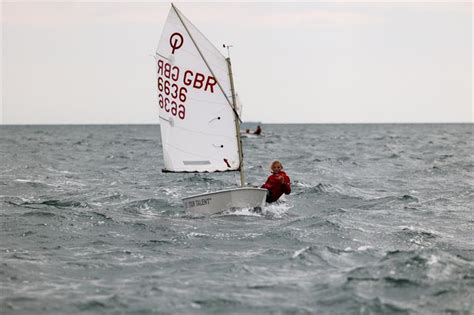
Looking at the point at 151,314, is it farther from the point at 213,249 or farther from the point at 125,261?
the point at 213,249

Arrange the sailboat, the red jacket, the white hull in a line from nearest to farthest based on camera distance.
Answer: the white hull, the sailboat, the red jacket

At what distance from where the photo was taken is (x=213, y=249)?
51.0 ft

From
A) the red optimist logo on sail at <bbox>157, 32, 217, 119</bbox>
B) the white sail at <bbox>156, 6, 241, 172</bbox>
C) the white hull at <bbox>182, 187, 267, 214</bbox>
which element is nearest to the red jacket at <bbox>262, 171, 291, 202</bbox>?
the white hull at <bbox>182, 187, 267, 214</bbox>

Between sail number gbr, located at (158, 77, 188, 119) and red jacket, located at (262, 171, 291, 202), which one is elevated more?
sail number gbr, located at (158, 77, 188, 119)

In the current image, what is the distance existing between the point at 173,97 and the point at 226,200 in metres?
3.68

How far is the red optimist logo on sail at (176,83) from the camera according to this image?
20266 millimetres

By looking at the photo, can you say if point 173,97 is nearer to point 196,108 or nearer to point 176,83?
point 176,83

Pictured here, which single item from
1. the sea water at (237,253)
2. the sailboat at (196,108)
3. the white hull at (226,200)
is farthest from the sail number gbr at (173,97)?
the sea water at (237,253)

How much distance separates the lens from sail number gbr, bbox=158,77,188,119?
20.6 m

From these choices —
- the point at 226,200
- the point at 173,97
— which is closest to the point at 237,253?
the point at 226,200

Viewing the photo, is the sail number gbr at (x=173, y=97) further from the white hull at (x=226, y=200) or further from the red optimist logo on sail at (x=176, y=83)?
the white hull at (x=226, y=200)

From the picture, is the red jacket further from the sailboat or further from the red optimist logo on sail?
the red optimist logo on sail

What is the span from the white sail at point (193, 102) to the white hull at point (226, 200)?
4.26ft

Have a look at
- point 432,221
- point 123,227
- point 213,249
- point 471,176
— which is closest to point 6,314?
point 213,249
